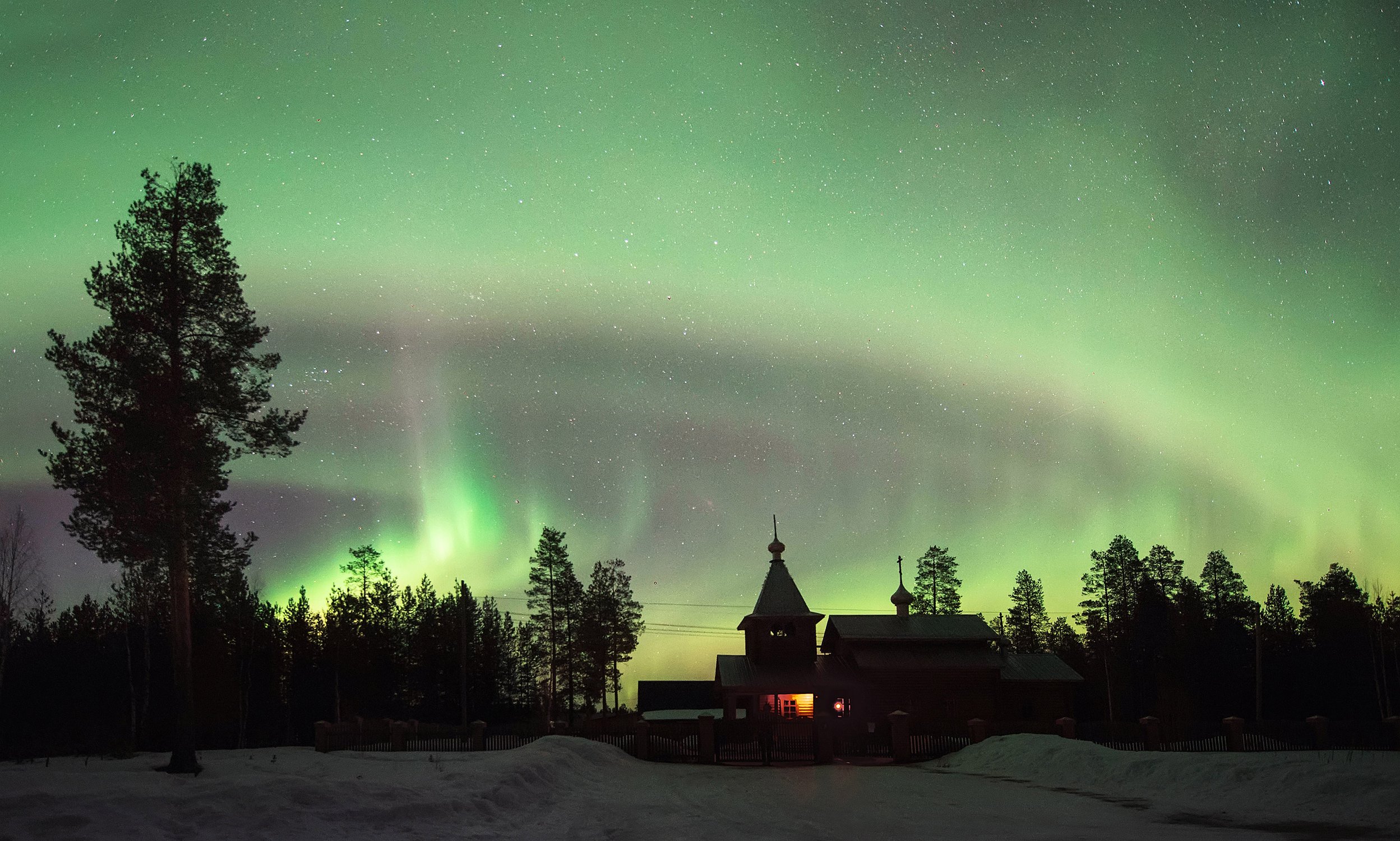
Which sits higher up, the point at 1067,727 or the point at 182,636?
the point at 182,636

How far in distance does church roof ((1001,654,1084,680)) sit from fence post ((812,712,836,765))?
20.5 metres

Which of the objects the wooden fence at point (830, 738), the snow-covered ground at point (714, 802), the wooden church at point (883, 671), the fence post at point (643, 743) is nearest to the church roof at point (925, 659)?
the wooden church at point (883, 671)

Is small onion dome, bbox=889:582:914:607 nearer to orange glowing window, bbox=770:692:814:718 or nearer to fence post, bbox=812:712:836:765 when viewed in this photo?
orange glowing window, bbox=770:692:814:718

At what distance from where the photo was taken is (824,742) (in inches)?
1458

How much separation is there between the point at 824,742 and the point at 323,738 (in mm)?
21539

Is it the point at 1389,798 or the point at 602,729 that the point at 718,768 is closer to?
the point at 602,729

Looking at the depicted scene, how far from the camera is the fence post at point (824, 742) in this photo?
36812mm

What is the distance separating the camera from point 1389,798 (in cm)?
1670

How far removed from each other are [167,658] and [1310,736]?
62.8m

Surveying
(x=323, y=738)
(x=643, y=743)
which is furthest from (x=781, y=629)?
(x=323, y=738)

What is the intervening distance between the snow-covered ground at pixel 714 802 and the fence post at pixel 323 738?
39.3ft

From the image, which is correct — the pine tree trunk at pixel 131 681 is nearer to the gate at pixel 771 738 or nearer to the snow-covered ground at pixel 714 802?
the snow-covered ground at pixel 714 802

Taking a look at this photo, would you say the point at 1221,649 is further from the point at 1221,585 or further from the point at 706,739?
the point at 706,739

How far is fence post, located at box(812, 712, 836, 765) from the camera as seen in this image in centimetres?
3681
